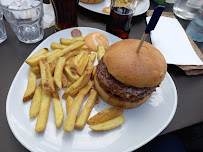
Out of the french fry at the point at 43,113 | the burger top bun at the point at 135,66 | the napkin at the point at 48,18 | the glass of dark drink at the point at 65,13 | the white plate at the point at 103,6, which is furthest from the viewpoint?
the white plate at the point at 103,6

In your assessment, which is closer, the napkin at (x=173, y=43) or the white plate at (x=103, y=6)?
the napkin at (x=173, y=43)

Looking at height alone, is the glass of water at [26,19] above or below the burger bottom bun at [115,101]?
above

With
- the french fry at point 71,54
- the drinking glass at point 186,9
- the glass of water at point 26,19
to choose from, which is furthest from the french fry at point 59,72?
the drinking glass at point 186,9

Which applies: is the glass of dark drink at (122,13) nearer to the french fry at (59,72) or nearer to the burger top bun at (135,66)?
the burger top bun at (135,66)

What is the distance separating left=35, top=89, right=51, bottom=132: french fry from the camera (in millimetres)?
1211

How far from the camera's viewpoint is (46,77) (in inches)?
55.7

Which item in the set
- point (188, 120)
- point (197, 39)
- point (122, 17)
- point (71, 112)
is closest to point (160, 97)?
point (188, 120)

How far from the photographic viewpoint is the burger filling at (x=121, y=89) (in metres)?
1.39

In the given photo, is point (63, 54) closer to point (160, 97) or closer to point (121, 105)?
point (121, 105)

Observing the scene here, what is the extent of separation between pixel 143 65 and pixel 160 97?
→ 483 mm

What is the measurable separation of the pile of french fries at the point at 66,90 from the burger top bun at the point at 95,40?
9.7 inches

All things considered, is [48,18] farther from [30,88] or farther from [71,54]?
[30,88]

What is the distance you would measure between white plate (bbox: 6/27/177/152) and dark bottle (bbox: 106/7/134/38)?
3.12 ft

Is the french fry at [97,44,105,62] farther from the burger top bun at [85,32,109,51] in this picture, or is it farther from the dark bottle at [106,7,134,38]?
the dark bottle at [106,7,134,38]
